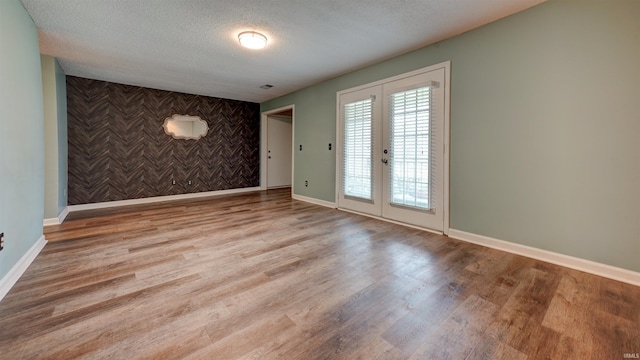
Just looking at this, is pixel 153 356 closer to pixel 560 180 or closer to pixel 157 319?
pixel 157 319

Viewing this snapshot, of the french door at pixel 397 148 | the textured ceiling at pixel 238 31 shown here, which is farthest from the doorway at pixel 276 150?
the french door at pixel 397 148

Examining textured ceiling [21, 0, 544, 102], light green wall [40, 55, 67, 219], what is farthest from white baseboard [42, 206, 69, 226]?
textured ceiling [21, 0, 544, 102]

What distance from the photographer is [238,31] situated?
9.32ft

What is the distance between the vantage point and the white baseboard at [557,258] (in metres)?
1.99

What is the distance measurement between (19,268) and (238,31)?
296 centimetres

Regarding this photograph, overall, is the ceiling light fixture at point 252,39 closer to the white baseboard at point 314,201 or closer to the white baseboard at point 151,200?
the white baseboard at point 314,201

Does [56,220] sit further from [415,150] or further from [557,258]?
[557,258]

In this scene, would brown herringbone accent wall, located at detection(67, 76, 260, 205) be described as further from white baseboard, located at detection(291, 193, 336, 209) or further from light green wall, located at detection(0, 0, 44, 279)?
light green wall, located at detection(0, 0, 44, 279)

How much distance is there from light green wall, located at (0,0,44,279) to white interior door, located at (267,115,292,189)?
15.1 ft

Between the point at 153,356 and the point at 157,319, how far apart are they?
0.33m

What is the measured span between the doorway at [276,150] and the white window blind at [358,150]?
287 cm

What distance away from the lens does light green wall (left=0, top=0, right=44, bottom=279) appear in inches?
73.9

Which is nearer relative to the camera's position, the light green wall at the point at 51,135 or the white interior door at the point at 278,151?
the light green wall at the point at 51,135

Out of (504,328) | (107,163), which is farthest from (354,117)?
(107,163)
